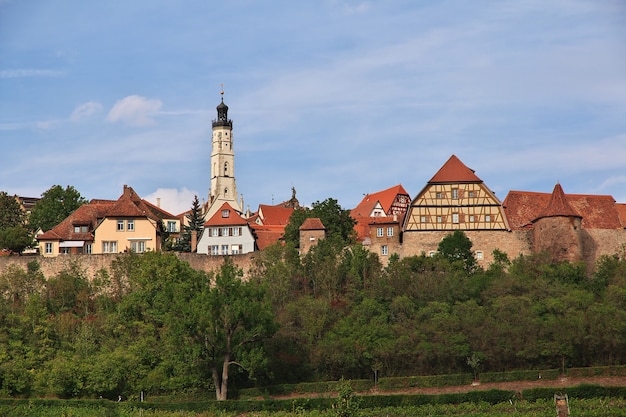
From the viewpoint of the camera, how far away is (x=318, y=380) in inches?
2488

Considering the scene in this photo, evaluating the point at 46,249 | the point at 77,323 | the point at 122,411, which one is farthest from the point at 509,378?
the point at 46,249

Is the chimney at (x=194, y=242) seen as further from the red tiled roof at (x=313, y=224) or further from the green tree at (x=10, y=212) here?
the green tree at (x=10, y=212)

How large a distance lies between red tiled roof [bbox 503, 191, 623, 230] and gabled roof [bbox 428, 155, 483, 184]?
127 inches

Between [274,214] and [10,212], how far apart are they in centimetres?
2335

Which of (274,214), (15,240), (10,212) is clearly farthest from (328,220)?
(10,212)

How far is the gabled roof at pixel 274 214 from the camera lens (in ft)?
341

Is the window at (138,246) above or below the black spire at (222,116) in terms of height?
below

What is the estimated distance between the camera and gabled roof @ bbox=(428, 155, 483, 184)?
77.4 meters

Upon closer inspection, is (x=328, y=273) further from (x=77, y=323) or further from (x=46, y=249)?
(x=46, y=249)

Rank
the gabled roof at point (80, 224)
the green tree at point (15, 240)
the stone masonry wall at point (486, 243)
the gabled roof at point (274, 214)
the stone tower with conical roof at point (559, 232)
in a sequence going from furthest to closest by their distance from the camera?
the gabled roof at point (274, 214), the green tree at point (15, 240), the gabled roof at point (80, 224), the stone masonry wall at point (486, 243), the stone tower with conical roof at point (559, 232)

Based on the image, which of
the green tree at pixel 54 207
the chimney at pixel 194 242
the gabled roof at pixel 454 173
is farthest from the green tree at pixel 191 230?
the gabled roof at pixel 454 173

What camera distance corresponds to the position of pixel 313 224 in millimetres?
76625

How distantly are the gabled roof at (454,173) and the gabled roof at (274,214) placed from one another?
27201 mm

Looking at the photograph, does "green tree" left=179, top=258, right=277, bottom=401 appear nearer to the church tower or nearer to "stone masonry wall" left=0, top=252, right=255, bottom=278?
"stone masonry wall" left=0, top=252, right=255, bottom=278
